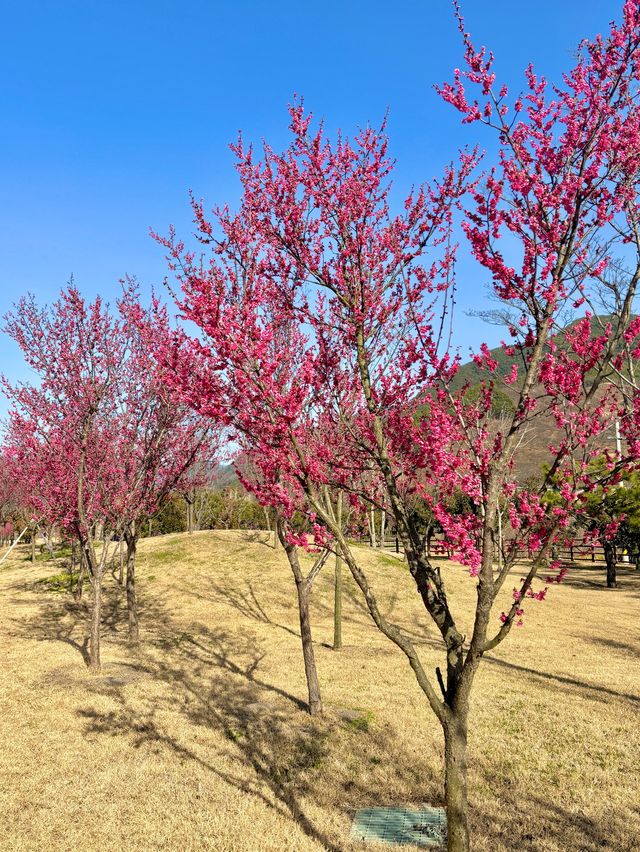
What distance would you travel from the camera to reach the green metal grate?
5781mm

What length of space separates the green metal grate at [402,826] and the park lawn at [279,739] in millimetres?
194

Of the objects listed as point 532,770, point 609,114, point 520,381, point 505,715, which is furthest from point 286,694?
point 609,114

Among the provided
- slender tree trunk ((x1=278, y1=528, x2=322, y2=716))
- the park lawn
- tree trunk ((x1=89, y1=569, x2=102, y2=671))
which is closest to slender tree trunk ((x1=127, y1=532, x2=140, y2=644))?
the park lawn

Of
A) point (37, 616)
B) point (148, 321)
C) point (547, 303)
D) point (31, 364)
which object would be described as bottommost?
point (37, 616)

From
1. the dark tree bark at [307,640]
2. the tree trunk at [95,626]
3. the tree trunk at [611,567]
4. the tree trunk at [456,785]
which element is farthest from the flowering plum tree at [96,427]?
Result: the tree trunk at [611,567]

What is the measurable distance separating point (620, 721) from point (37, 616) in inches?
647

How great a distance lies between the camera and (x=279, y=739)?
850 cm

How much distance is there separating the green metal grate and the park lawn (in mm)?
194

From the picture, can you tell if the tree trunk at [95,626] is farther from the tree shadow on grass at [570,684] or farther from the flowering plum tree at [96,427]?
the tree shadow on grass at [570,684]

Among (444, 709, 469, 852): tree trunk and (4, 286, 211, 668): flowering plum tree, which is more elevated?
(4, 286, 211, 668): flowering plum tree

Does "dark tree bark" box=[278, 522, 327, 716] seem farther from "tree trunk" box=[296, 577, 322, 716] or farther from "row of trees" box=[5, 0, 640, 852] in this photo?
"row of trees" box=[5, 0, 640, 852]

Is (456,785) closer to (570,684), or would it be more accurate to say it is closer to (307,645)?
(307,645)

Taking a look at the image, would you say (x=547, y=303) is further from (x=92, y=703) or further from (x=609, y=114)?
(x=92, y=703)

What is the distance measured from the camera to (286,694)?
1064 centimetres
